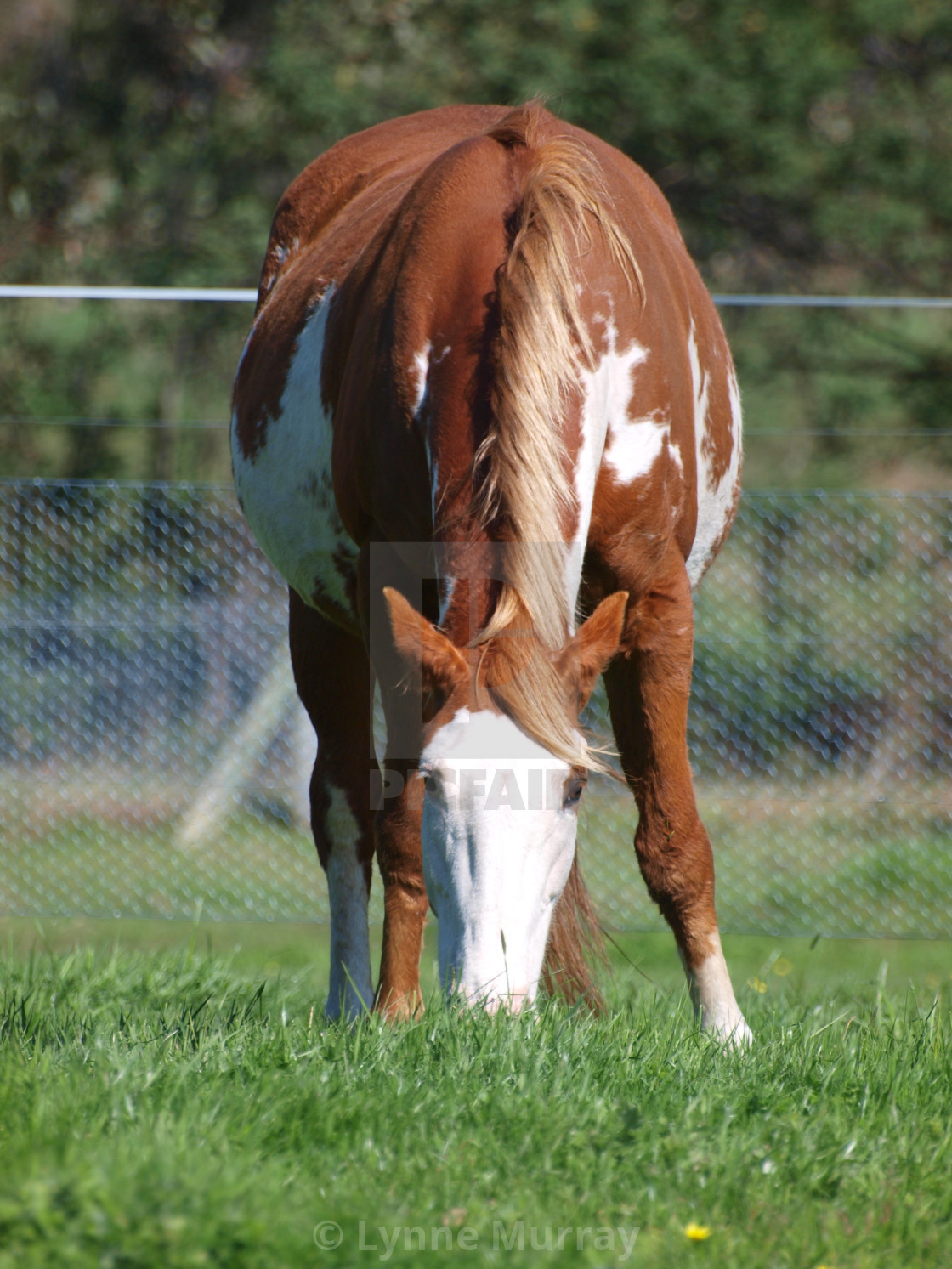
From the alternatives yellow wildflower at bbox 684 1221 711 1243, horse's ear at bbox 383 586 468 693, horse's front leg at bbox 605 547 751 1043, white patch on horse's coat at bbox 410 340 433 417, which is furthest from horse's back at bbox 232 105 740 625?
yellow wildflower at bbox 684 1221 711 1243

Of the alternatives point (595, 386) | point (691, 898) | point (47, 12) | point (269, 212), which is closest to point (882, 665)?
point (691, 898)

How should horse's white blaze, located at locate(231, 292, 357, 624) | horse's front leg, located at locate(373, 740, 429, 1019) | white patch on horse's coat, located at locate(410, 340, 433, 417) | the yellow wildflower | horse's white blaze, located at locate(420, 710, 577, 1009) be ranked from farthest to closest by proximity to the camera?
1. horse's white blaze, located at locate(231, 292, 357, 624)
2. horse's front leg, located at locate(373, 740, 429, 1019)
3. white patch on horse's coat, located at locate(410, 340, 433, 417)
4. horse's white blaze, located at locate(420, 710, 577, 1009)
5. the yellow wildflower

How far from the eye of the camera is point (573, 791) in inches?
82.3

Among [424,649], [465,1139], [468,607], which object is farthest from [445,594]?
[465,1139]

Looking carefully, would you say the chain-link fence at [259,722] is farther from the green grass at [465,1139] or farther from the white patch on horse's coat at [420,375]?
the white patch on horse's coat at [420,375]

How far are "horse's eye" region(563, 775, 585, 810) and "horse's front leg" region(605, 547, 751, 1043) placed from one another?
616 mm

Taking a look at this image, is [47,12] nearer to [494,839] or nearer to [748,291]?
[748,291]

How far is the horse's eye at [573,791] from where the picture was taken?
2.07m

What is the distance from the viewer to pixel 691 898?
111 inches

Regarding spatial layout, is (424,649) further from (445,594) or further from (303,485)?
(303,485)

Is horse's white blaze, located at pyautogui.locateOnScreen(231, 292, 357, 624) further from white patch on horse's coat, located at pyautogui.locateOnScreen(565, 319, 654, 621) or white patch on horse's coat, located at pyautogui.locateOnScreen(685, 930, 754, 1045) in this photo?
white patch on horse's coat, located at pyautogui.locateOnScreen(685, 930, 754, 1045)

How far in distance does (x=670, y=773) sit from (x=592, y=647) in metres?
0.68

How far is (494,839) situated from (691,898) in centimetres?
99

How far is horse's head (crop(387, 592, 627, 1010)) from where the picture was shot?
1966 mm
